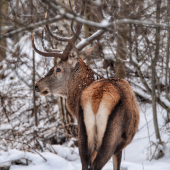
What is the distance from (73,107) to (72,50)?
39.5 inches

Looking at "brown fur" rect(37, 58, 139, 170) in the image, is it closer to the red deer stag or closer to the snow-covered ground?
the red deer stag

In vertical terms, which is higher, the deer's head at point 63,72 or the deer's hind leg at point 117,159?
the deer's head at point 63,72

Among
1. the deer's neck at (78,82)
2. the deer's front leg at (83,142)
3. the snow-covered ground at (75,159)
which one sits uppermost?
the deer's neck at (78,82)

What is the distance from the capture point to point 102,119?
2984 millimetres

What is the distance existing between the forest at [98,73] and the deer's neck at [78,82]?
1.40ft

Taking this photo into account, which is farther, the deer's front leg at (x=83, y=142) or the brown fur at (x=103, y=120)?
the deer's front leg at (x=83, y=142)

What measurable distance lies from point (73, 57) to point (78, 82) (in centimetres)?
46

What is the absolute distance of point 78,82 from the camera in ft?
14.6

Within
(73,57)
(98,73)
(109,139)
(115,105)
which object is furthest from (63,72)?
(98,73)

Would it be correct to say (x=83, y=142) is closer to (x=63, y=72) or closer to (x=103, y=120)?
(x=103, y=120)

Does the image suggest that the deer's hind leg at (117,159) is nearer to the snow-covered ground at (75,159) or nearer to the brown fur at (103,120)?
the brown fur at (103,120)

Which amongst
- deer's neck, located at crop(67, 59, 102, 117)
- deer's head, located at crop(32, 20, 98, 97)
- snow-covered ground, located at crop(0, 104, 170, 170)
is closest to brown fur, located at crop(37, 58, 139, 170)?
deer's neck, located at crop(67, 59, 102, 117)

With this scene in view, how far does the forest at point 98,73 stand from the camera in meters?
4.57

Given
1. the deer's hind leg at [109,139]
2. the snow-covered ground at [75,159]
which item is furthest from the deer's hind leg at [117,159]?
the deer's hind leg at [109,139]
